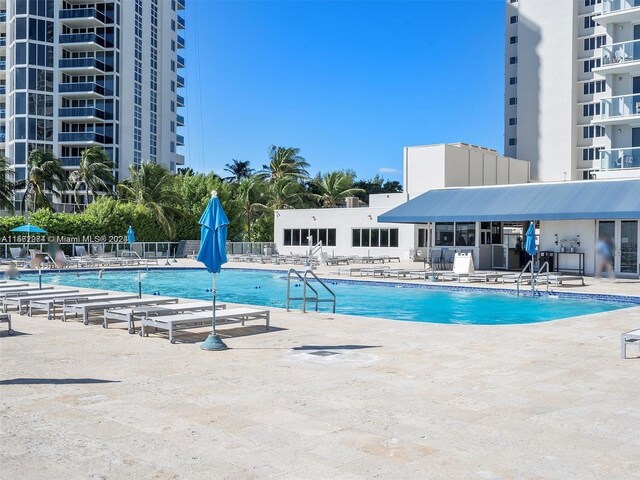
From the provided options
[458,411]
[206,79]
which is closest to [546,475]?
[458,411]

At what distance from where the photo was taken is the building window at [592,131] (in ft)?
188

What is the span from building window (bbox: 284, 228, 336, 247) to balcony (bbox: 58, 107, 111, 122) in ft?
90.7

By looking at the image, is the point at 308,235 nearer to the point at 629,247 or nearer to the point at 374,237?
the point at 374,237

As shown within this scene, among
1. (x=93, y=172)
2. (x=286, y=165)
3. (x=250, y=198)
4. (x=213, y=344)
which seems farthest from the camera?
(x=286, y=165)

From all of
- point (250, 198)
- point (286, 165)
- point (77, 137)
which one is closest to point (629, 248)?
point (250, 198)

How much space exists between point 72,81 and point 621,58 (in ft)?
165

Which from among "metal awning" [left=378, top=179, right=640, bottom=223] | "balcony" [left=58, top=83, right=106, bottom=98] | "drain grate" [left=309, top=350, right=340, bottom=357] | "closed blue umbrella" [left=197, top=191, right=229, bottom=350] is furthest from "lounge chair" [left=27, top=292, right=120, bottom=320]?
"balcony" [left=58, top=83, right=106, bottom=98]

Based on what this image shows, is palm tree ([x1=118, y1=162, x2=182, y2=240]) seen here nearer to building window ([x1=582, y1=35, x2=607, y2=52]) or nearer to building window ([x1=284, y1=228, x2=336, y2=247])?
building window ([x1=284, y1=228, x2=336, y2=247])

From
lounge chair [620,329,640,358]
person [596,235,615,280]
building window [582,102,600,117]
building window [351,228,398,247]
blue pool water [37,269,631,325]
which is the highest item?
building window [582,102,600,117]

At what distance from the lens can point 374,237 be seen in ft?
127

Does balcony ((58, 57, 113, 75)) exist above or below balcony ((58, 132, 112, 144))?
above

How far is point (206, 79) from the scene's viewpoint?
34531mm

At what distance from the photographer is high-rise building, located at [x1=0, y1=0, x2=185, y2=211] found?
59281 mm

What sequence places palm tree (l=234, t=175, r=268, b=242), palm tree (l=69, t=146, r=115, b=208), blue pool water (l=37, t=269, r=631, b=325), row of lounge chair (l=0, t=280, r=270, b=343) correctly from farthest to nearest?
palm tree (l=234, t=175, r=268, b=242) → palm tree (l=69, t=146, r=115, b=208) → blue pool water (l=37, t=269, r=631, b=325) → row of lounge chair (l=0, t=280, r=270, b=343)
